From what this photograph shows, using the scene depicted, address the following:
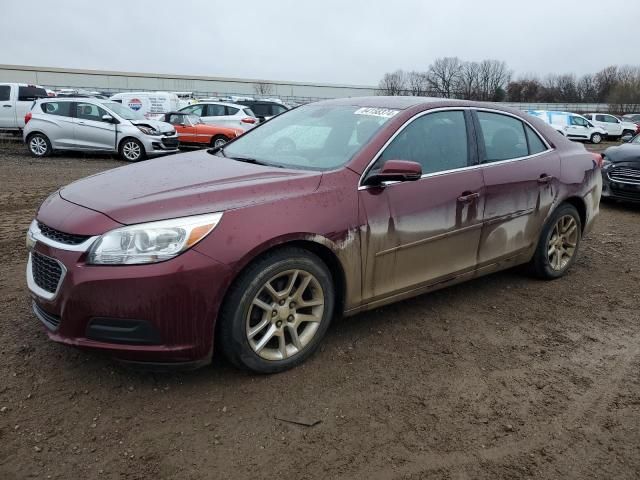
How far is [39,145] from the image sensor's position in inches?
540

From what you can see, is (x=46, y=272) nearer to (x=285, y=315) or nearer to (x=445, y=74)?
(x=285, y=315)

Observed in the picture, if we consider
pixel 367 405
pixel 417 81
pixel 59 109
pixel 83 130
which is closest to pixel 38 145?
pixel 59 109

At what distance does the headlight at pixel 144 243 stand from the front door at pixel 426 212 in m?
1.14

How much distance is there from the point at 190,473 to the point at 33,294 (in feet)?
4.61

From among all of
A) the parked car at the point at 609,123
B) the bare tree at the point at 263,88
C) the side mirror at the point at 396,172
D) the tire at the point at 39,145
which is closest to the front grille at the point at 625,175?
the side mirror at the point at 396,172

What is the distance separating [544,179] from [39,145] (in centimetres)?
1312

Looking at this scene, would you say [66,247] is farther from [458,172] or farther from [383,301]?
[458,172]

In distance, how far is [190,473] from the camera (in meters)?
2.35

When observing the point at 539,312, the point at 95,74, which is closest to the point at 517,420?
the point at 539,312

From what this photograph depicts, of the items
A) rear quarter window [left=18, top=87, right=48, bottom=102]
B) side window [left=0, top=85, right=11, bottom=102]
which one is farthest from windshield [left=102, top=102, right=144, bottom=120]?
side window [left=0, top=85, right=11, bottom=102]

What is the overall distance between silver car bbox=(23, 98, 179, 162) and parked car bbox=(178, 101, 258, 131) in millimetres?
Answer: 3496

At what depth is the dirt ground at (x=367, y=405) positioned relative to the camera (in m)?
2.43

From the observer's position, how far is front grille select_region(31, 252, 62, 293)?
277 centimetres

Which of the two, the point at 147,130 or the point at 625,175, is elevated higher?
the point at 147,130
